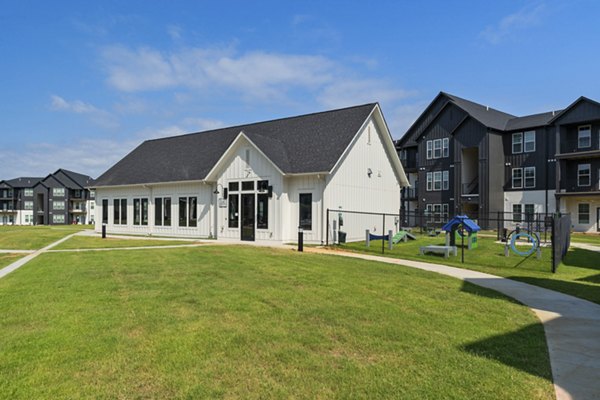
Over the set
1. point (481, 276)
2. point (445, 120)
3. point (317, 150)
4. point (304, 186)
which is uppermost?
point (445, 120)

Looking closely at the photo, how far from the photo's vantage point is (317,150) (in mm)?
21922

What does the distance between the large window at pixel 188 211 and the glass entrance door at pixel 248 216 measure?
14.3 feet

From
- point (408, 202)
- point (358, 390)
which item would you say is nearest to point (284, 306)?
point (358, 390)

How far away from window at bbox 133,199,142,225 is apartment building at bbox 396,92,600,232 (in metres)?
25.5

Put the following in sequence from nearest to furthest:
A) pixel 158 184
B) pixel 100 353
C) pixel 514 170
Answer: pixel 100 353 < pixel 158 184 < pixel 514 170

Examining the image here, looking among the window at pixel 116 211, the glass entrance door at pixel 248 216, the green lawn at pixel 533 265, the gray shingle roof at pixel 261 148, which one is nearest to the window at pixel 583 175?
the green lawn at pixel 533 265

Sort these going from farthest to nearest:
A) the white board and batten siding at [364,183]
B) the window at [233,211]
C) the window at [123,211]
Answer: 1. the window at [123,211]
2. the window at [233,211]
3. the white board and batten siding at [364,183]

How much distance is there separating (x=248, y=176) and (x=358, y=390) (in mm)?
18606

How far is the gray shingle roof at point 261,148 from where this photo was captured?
2162 cm

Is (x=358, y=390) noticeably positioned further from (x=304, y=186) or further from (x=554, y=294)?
(x=304, y=186)

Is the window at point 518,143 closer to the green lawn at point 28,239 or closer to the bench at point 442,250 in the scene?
the bench at point 442,250

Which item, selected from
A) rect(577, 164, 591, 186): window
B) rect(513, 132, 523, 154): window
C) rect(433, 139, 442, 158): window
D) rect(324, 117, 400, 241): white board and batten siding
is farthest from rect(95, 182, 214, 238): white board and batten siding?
rect(577, 164, 591, 186): window

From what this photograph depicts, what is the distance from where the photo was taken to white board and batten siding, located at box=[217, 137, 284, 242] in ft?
68.8

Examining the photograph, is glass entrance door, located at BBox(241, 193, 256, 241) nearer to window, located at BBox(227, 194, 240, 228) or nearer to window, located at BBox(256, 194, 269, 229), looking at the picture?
window, located at BBox(256, 194, 269, 229)
